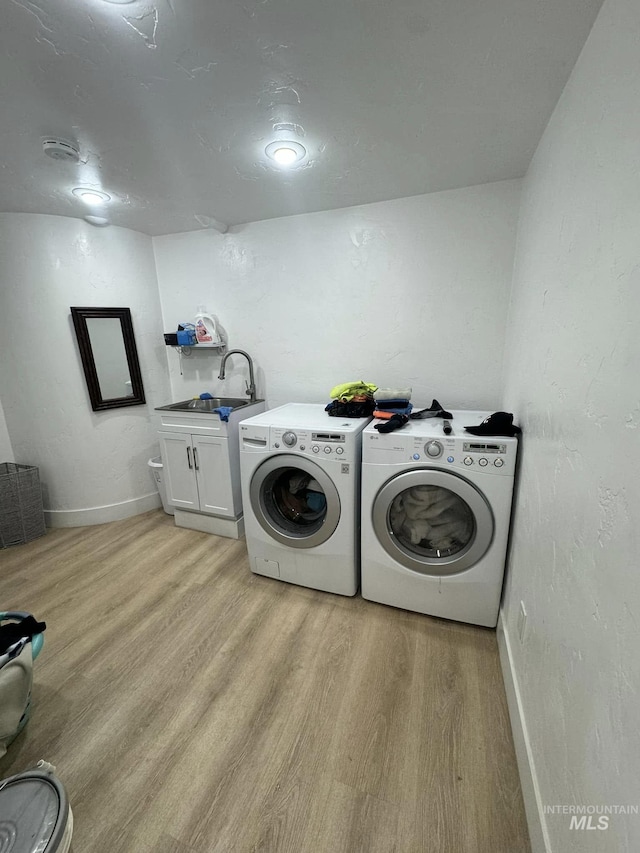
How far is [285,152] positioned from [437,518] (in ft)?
6.02

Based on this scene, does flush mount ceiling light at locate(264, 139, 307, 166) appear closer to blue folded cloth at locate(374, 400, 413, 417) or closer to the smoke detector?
the smoke detector

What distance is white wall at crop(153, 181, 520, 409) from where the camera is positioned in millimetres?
1938

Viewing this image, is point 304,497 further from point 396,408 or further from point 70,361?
point 70,361

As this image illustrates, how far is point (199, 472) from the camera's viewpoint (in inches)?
92.7

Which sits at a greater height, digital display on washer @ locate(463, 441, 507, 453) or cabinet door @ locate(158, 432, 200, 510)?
digital display on washer @ locate(463, 441, 507, 453)

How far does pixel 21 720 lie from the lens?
3.76ft

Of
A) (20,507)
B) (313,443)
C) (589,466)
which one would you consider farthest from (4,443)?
(589,466)

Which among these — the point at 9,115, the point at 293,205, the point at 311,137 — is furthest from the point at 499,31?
the point at 9,115

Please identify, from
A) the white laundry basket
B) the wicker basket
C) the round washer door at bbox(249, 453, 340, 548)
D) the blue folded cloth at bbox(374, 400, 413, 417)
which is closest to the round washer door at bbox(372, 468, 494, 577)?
the round washer door at bbox(249, 453, 340, 548)

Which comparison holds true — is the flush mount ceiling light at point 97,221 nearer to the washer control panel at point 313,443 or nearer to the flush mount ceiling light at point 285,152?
the flush mount ceiling light at point 285,152

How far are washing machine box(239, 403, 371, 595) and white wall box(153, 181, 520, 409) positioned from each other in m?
0.63

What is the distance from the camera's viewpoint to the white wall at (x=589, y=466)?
1.84 ft

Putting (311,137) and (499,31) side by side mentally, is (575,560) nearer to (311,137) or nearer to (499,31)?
(499,31)

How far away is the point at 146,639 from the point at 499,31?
8.44ft
